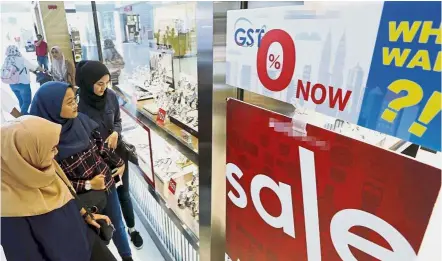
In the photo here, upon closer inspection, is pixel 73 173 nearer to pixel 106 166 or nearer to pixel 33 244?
pixel 106 166

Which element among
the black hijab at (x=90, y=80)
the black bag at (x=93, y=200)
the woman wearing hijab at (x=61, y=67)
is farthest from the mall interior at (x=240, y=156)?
the woman wearing hijab at (x=61, y=67)

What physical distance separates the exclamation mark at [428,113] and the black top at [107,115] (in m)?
1.77

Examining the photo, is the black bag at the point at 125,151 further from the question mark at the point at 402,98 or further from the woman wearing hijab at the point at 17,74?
the woman wearing hijab at the point at 17,74

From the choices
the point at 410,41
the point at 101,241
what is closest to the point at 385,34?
the point at 410,41

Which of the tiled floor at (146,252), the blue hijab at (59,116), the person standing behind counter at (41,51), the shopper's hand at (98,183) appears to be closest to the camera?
the blue hijab at (59,116)

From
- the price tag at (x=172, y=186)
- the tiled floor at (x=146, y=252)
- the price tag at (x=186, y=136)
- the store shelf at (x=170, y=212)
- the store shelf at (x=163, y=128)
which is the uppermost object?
the price tag at (x=186, y=136)

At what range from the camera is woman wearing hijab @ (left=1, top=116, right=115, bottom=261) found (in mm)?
1044

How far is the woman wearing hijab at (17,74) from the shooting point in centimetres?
406

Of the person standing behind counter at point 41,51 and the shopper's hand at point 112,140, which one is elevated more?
the person standing behind counter at point 41,51

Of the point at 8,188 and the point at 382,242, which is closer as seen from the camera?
the point at 382,242

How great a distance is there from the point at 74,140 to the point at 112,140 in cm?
42

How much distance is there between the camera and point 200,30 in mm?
1105

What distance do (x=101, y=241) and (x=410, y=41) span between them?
1.55m

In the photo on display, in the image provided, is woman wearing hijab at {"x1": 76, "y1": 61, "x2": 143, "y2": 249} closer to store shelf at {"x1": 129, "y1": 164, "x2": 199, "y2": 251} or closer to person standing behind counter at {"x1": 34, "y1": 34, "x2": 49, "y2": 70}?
store shelf at {"x1": 129, "y1": 164, "x2": 199, "y2": 251}
